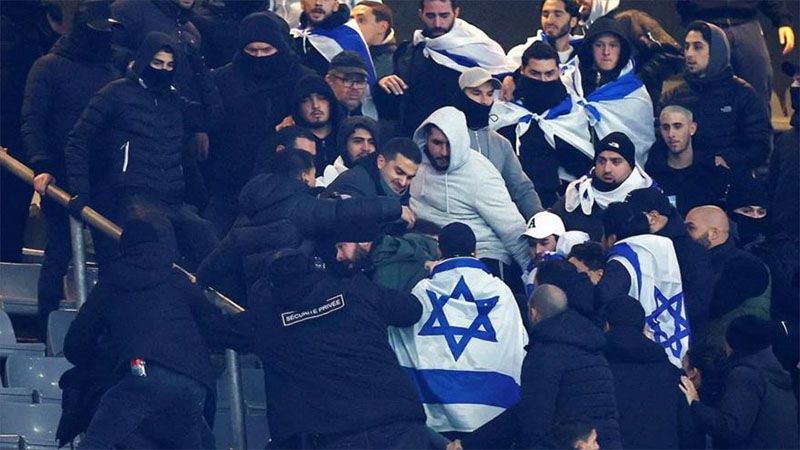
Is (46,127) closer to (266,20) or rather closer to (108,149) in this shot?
(108,149)

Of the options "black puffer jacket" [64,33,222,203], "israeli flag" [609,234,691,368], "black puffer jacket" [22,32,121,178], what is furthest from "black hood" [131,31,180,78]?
"israeli flag" [609,234,691,368]

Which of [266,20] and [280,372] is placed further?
[266,20]

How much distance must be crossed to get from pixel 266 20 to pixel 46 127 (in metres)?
1.37

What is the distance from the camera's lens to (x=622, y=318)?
10930 mm

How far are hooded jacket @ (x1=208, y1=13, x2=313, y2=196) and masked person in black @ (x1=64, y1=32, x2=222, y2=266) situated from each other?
49 centimetres

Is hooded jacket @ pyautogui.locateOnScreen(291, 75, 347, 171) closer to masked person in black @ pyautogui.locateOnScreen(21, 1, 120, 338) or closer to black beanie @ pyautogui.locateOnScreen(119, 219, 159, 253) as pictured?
masked person in black @ pyautogui.locateOnScreen(21, 1, 120, 338)

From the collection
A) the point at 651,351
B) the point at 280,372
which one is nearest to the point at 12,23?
the point at 280,372

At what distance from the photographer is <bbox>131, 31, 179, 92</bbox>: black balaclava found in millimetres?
12008

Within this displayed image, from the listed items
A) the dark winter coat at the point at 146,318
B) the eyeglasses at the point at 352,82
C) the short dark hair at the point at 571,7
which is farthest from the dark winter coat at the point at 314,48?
the dark winter coat at the point at 146,318

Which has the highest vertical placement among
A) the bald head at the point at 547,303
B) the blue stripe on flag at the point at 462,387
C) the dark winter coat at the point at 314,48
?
the dark winter coat at the point at 314,48

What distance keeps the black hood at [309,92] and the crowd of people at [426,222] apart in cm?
2

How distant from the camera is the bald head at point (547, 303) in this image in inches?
423

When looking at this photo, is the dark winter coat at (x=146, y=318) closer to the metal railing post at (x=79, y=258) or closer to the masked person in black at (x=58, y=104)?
the metal railing post at (x=79, y=258)

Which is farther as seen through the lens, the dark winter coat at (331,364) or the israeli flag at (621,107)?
the israeli flag at (621,107)
